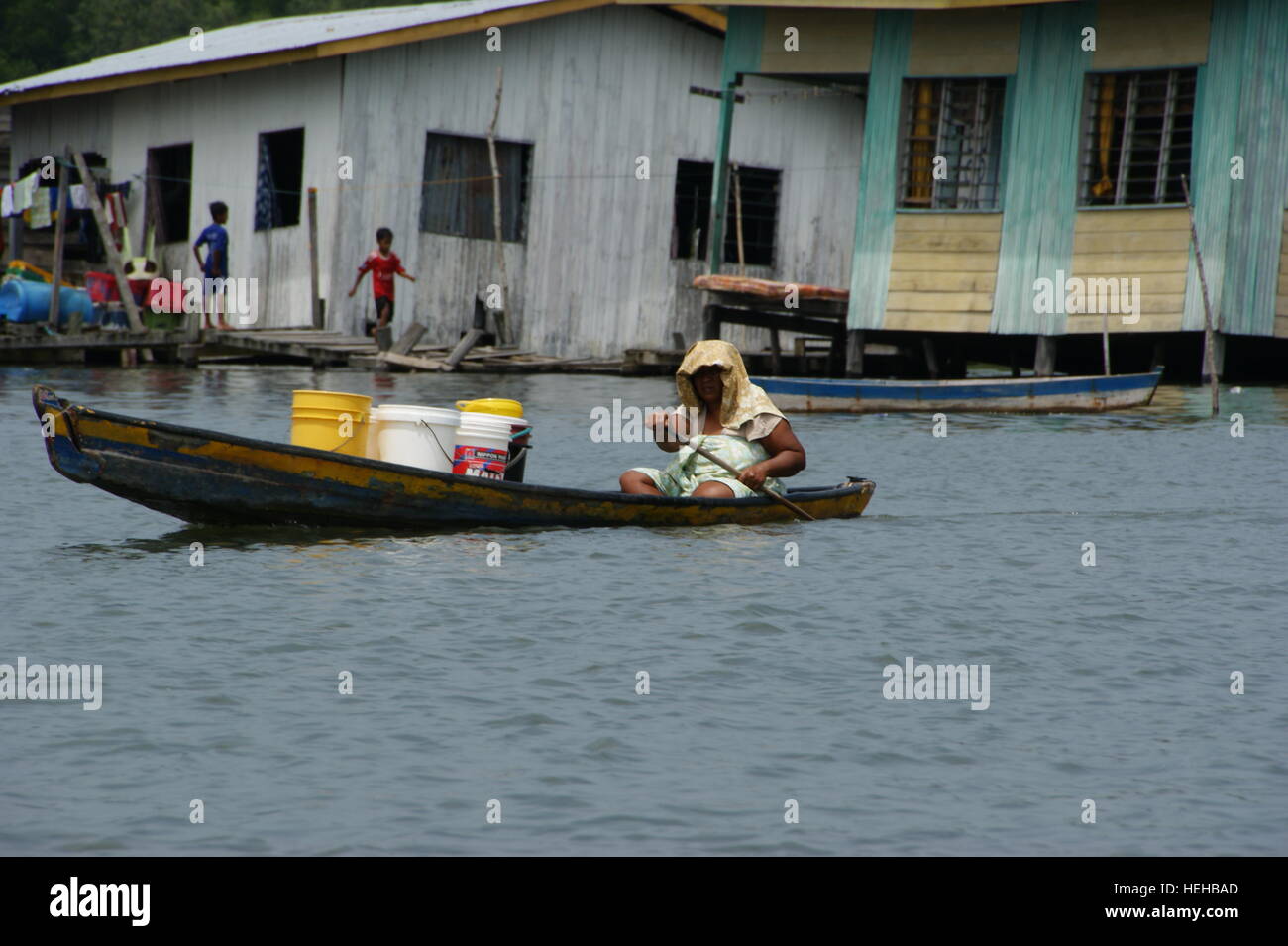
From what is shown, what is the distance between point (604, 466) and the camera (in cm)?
1541

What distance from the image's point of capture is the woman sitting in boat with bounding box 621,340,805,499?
11.2m

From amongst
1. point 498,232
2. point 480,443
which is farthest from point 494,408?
point 498,232

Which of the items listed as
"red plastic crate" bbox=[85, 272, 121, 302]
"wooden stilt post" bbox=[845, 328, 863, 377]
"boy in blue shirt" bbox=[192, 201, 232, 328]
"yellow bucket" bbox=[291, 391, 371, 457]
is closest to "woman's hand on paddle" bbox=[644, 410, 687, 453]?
"yellow bucket" bbox=[291, 391, 371, 457]

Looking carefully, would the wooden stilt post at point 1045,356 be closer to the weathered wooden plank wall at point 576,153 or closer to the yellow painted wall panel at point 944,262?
the yellow painted wall panel at point 944,262

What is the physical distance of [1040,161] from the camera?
20734mm

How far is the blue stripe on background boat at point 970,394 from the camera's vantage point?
1909 centimetres

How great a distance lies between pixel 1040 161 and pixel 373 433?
38.9 ft

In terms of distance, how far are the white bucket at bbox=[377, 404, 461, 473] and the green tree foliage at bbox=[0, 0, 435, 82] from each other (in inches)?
1602

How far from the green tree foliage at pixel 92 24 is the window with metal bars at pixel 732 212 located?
28287 mm

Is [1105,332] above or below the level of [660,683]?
above

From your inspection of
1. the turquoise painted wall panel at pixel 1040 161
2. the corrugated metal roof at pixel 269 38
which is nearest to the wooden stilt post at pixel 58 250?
the corrugated metal roof at pixel 269 38

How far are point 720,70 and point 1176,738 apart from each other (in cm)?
1941

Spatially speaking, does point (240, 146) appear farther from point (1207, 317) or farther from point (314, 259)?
point (1207, 317)
